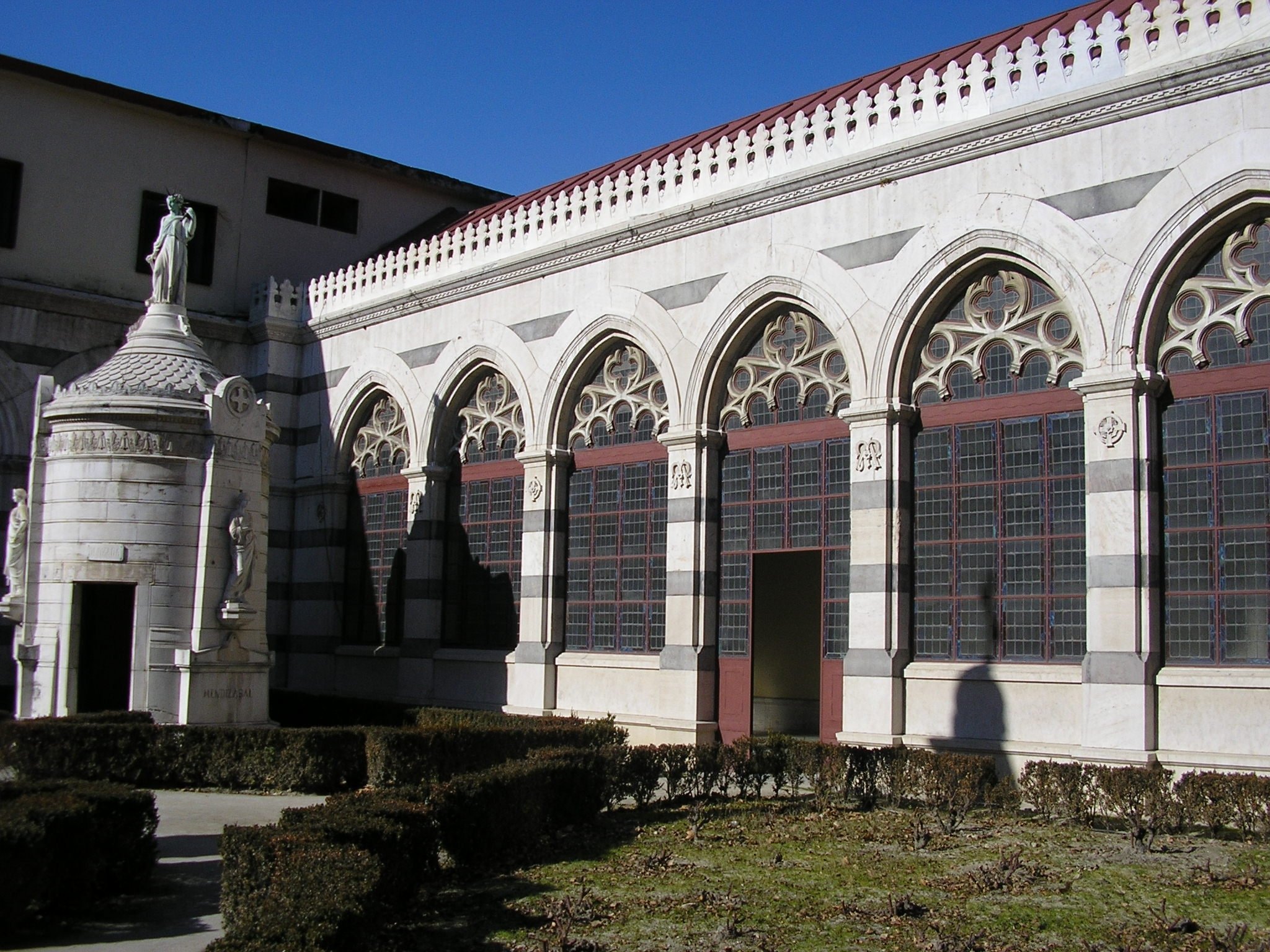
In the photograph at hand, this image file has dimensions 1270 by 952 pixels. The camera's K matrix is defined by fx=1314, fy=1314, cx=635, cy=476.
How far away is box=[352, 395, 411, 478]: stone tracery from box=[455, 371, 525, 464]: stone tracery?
1.73 meters

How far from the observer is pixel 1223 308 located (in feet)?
56.7

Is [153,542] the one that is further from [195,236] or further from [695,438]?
[195,236]

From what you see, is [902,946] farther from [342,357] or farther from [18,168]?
[18,168]

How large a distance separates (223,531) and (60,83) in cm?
1502

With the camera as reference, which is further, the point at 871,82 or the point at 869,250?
the point at 871,82

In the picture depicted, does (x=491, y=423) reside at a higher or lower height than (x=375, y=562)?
higher

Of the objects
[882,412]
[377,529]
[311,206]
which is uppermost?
[311,206]

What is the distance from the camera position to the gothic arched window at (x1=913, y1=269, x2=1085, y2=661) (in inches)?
731

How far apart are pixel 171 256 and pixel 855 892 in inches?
722

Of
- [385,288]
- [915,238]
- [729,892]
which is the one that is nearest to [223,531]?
[385,288]

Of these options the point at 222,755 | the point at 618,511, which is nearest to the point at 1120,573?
the point at 618,511

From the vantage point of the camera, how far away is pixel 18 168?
3050cm

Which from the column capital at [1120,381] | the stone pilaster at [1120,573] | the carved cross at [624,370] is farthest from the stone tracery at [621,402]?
the stone pilaster at [1120,573]

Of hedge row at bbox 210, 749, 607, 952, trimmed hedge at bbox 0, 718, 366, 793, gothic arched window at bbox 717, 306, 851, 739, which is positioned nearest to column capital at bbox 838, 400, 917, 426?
gothic arched window at bbox 717, 306, 851, 739
